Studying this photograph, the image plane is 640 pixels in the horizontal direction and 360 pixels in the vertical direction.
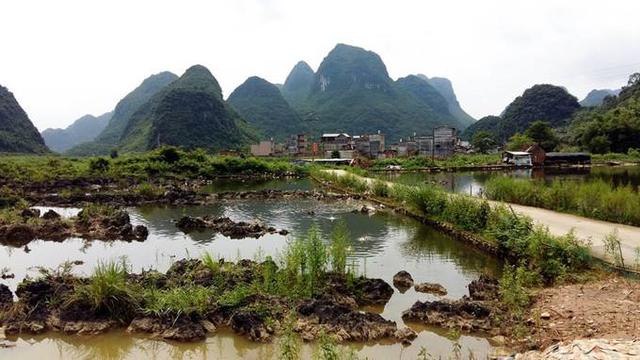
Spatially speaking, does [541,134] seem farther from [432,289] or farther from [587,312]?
[587,312]

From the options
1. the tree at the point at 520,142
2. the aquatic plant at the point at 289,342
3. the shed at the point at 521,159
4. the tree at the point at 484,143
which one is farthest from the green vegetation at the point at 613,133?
the aquatic plant at the point at 289,342

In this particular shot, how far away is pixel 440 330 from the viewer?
30.9ft

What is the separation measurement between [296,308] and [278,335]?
850 millimetres

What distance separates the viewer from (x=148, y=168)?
172 feet

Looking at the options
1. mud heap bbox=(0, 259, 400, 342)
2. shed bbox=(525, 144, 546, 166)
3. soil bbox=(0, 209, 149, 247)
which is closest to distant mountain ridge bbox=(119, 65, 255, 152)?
shed bbox=(525, 144, 546, 166)

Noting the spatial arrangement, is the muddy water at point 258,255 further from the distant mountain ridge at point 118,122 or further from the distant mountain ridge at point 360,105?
the distant mountain ridge at point 360,105

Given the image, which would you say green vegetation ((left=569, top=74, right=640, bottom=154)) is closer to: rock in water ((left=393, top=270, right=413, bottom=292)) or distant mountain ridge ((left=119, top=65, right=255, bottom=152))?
distant mountain ridge ((left=119, top=65, right=255, bottom=152))

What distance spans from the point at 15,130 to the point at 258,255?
109 m

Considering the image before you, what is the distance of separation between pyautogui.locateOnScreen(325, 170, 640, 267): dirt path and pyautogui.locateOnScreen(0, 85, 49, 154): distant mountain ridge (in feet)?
335

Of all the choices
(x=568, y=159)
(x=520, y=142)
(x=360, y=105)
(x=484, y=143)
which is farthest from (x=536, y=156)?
(x=360, y=105)

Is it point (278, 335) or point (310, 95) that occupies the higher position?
point (310, 95)

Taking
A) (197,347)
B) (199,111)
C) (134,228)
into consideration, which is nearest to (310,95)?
(199,111)

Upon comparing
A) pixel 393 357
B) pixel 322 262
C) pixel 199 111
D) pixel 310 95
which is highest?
pixel 310 95

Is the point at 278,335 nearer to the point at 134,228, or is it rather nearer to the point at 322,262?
the point at 322,262
